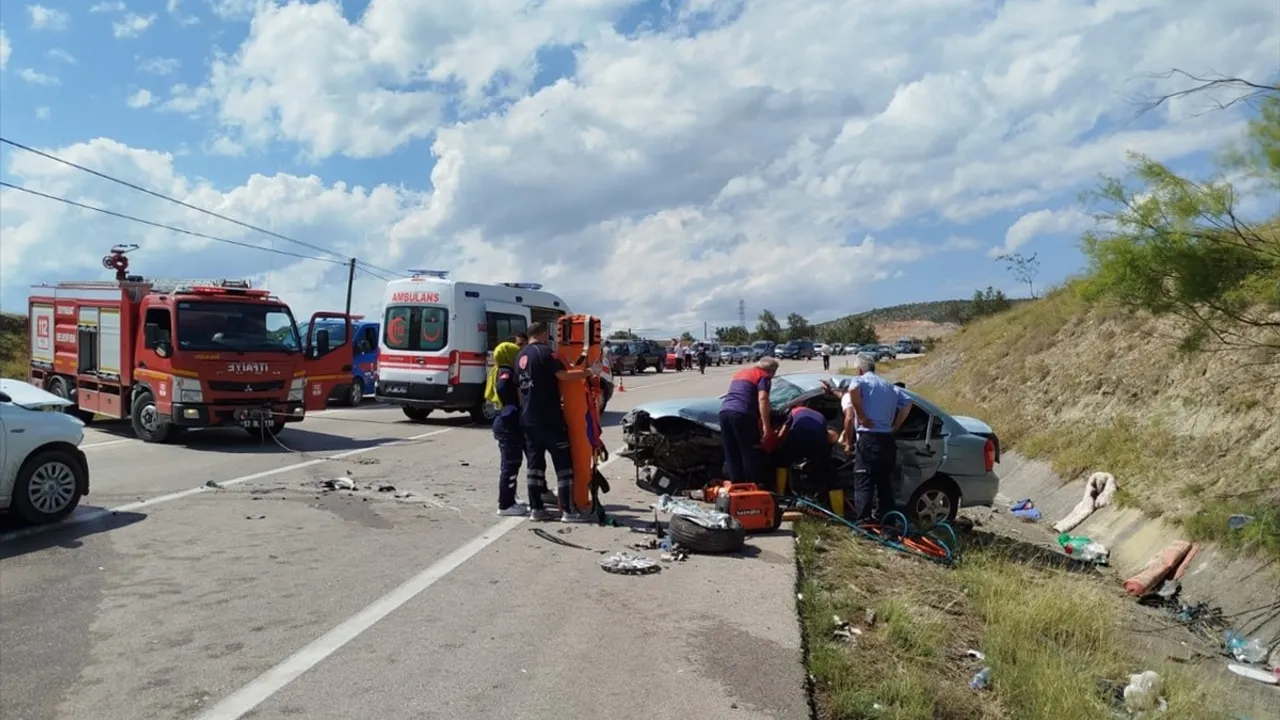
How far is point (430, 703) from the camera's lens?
424 cm

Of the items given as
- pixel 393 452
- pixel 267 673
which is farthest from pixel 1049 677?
pixel 393 452

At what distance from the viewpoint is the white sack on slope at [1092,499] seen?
11789 mm

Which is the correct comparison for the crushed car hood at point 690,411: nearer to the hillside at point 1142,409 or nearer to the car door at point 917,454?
the car door at point 917,454

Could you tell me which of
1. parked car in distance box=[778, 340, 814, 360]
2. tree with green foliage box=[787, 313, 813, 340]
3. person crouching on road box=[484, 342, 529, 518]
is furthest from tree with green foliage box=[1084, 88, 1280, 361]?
tree with green foliage box=[787, 313, 813, 340]

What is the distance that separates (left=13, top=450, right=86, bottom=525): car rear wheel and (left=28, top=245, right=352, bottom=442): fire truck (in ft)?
18.4

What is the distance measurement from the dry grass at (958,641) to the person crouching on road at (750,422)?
0.75 metres

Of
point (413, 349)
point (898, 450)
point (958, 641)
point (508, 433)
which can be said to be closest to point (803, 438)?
point (898, 450)

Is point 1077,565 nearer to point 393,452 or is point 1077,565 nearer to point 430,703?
point 430,703

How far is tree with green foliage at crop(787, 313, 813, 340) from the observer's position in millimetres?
132000

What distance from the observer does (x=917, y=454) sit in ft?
31.7

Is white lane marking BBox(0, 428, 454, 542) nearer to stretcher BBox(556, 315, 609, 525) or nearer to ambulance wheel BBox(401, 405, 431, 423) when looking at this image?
stretcher BBox(556, 315, 609, 525)

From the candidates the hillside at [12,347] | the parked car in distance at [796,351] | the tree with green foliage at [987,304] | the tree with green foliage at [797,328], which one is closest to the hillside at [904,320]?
the tree with green foliage at [797,328]

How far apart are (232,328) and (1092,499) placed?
1267cm

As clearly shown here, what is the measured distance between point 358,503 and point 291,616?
383cm
